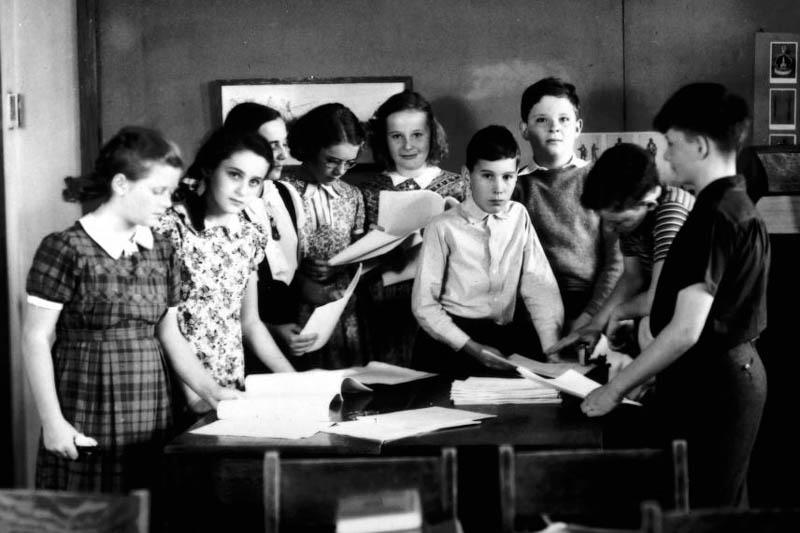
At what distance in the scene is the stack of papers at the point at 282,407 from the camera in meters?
2.11

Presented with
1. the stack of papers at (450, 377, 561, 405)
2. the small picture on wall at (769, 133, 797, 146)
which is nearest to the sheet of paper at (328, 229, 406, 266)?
the stack of papers at (450, 377, 561, 405)

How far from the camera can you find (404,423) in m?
2.14

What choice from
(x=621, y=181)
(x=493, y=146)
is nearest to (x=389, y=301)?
(x=493, y=146)

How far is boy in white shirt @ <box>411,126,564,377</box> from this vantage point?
3.02m

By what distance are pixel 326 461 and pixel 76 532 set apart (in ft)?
1.45

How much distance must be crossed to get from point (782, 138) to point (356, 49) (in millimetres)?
1870

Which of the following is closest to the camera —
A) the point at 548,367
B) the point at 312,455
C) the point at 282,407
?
the point at 312,455

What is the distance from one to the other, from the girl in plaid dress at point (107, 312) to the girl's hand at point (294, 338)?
2.39ft

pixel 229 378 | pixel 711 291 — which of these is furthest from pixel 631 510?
pixel 229 378

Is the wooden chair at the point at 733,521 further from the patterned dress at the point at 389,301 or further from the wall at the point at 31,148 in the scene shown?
the wall at the point at 31,148

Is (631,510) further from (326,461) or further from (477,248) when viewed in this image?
(477,248)

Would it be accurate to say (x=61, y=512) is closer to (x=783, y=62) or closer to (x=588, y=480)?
(x=588, y=480)

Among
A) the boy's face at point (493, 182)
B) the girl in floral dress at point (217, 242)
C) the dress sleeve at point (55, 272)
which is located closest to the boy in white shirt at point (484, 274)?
the boy's face at point (493, 182)

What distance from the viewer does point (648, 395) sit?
308 centimetres
